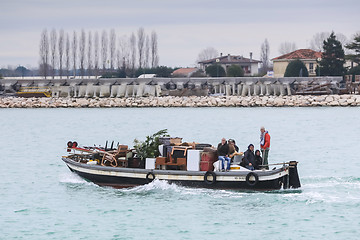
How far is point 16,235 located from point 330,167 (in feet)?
58.0

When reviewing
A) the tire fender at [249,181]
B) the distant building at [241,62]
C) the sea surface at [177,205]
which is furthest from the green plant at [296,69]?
the tire fender at [249,181]

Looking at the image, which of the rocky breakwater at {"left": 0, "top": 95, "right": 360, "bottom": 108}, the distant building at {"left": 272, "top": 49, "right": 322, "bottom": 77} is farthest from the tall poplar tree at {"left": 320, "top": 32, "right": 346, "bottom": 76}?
the distant building at {"left": 272, "top": 49, "right": 322, "bottom": 77}

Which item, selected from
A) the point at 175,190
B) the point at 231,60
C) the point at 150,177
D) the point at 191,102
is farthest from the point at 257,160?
the point at 231,60

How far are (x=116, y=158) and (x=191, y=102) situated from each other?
59.6m

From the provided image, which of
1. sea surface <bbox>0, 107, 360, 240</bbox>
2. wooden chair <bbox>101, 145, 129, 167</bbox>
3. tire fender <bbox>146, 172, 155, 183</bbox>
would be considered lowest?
sea surface <bbox>0, 107, 360, 240</bbox>

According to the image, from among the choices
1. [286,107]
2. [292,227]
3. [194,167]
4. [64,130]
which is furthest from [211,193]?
[286,107]

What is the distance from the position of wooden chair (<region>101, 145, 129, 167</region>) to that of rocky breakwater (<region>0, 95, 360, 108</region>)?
192 ft

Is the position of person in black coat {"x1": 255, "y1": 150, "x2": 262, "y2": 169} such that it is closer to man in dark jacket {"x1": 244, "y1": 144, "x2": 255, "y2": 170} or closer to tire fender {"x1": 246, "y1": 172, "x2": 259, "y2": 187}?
man in dark jacket {"x1": 244, "y1": 144, "x2": 255, "y2": 170}

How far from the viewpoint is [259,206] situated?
23.6 m

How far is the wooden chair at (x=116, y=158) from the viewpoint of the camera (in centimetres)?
2654

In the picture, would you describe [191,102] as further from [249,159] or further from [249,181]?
[249,181]

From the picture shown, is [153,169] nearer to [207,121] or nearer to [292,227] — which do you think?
[292,227]

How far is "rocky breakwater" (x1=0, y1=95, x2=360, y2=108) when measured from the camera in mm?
84062

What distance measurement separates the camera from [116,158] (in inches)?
1055
